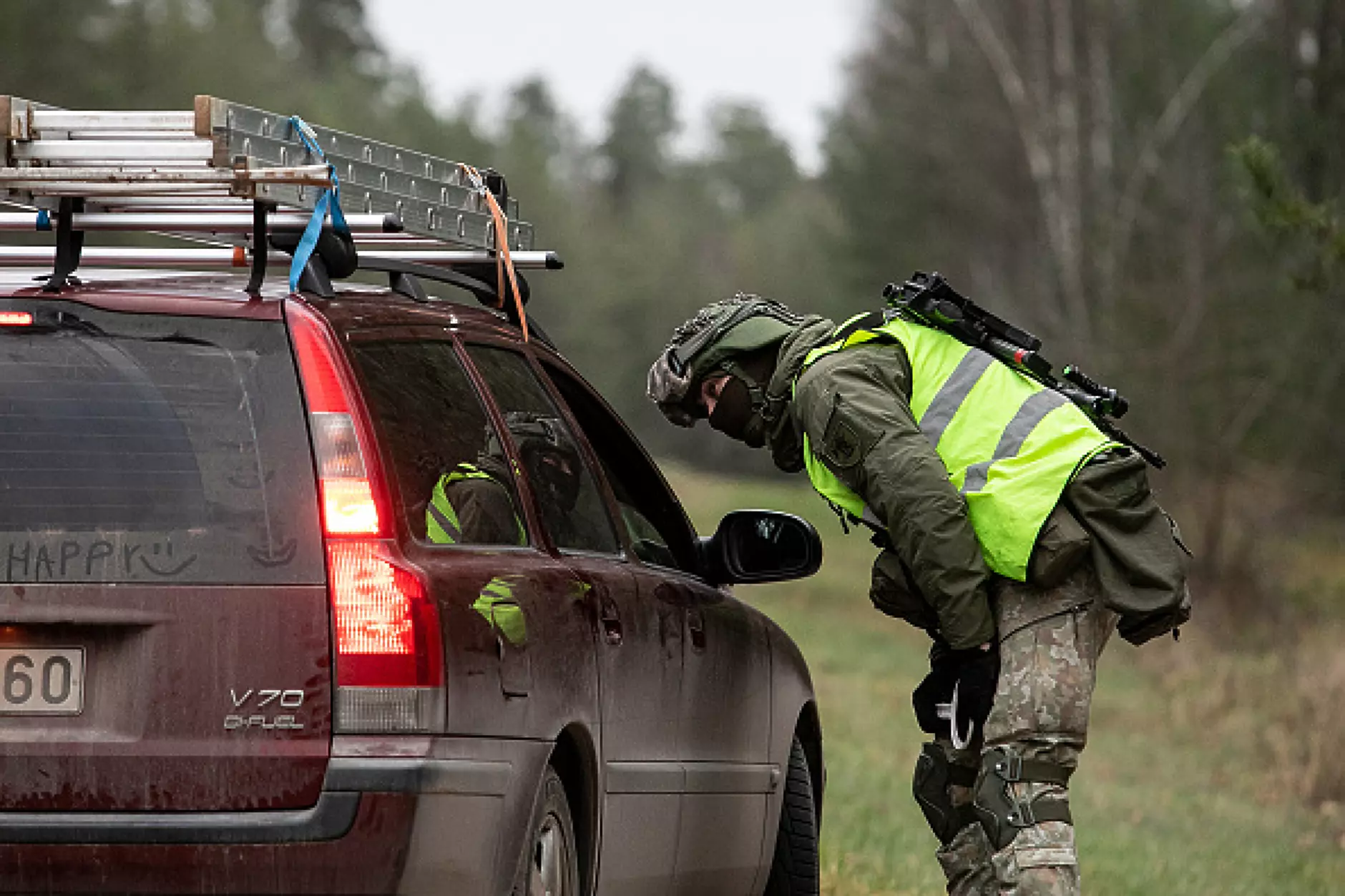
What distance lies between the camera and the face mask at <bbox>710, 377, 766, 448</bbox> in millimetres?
6410

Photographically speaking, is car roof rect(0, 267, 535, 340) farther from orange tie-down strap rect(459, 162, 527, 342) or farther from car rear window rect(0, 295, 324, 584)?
orange tie-down strap rect(459, 162, 527, 342)

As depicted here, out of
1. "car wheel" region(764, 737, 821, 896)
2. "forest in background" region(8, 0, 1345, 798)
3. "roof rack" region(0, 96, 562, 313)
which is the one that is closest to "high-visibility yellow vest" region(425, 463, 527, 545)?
"roof rack" region(0, 96, 562, 313)

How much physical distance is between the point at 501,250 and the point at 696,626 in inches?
41.6

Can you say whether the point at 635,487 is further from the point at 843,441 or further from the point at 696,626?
the point at 843,441

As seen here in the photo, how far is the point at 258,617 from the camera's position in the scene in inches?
158

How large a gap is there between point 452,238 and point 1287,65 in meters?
22.8

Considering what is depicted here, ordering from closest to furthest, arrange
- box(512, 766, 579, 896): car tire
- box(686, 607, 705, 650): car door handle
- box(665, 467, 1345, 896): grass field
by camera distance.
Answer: box(512, 766, 579, 896): car tire < box(686, 607, 705, 650): car door handle < box(665, 467, 1345, 896): grass field

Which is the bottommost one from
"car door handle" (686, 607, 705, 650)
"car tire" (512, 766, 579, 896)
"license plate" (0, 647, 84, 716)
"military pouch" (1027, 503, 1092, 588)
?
"car tire" (512, 766, 579, 896)

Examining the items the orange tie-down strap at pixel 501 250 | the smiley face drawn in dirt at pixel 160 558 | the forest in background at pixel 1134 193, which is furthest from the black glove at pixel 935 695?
the forest in background at pixel 1134 193

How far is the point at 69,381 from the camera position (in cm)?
420

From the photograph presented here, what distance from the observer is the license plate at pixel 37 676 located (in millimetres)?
4020

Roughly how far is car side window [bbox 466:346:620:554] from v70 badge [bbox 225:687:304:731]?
1.09 m

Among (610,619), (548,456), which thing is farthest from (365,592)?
(548,456)

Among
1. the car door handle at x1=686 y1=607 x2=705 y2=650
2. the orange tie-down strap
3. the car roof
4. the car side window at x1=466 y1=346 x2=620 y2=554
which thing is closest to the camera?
the car roof
